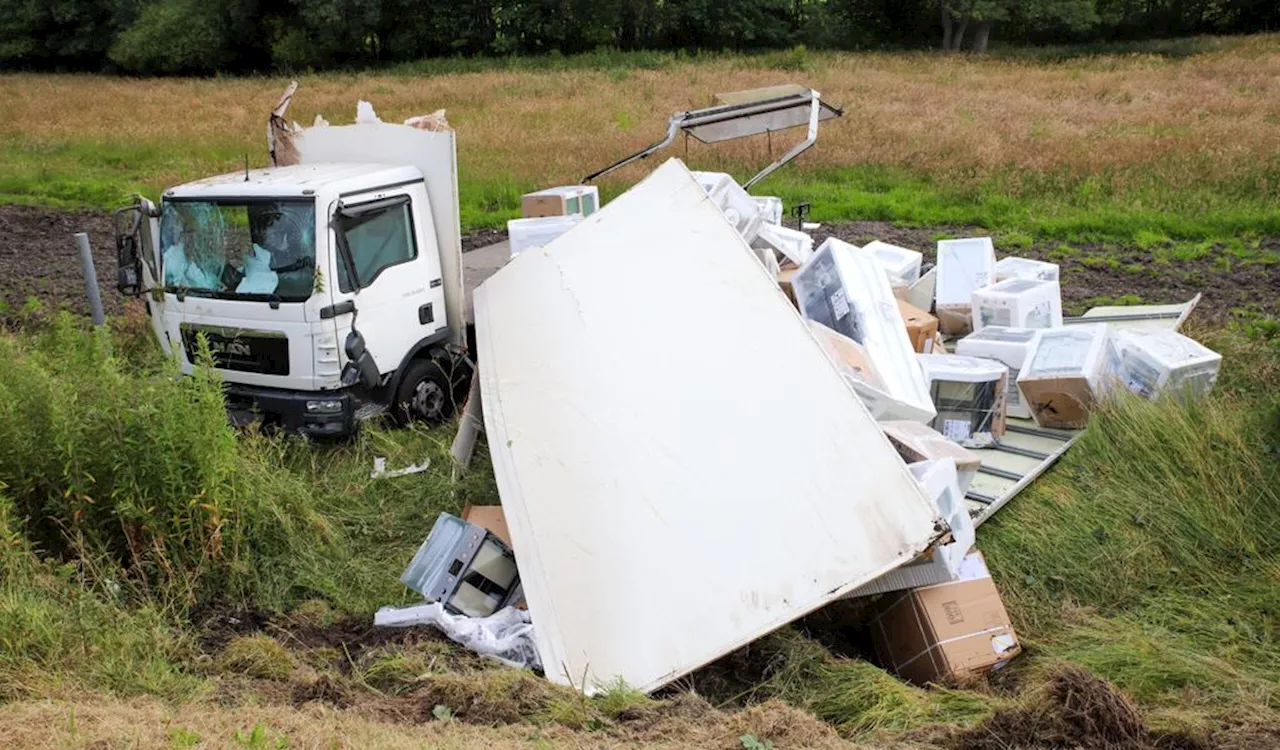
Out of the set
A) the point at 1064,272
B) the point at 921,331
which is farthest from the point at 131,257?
the point at 1064,272

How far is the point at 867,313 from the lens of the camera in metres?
6.16

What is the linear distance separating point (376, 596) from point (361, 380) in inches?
64.7

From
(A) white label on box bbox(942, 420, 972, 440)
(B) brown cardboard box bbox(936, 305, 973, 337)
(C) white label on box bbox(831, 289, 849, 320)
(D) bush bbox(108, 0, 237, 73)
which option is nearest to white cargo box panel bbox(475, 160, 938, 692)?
(C) white label on box bbox(831, 289, 849, 320)

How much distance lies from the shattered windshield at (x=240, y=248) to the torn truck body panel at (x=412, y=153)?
39.7 inches

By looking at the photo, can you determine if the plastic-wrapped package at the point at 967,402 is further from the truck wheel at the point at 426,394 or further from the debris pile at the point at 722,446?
the truck wheel at the point at 426,394

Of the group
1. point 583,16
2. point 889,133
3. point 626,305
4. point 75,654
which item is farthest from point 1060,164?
point 583,16

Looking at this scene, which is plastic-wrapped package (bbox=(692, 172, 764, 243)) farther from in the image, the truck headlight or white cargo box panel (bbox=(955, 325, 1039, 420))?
the truck headlight

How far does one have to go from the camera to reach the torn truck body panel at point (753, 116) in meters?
7.58

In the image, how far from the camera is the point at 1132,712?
3529mm

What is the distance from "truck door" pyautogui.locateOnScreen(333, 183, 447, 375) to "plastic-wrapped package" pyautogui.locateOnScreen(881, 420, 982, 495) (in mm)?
3193

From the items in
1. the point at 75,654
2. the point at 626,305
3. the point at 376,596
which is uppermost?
the point at 626,305

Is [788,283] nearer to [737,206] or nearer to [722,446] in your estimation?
[737,206]

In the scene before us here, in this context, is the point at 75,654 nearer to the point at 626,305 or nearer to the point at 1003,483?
the point at 626,305

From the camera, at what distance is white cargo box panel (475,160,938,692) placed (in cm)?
418
